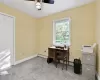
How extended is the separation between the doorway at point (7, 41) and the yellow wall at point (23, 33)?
19cm

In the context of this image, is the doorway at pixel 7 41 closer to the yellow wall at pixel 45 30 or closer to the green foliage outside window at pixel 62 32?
the yellow wall at pixel 45 30

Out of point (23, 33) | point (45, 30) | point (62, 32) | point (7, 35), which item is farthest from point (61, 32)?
point (7, 35)

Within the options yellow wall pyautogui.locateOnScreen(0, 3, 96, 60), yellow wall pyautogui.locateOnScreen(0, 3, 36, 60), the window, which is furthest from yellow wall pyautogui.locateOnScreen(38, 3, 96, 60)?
yellow wall pyautogui.locateOnScreen(0, 3, 36, 60)

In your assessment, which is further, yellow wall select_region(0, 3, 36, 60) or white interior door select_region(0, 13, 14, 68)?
yellow wall select_region(0, 3, 36, 60)

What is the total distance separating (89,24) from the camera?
294 centimetres

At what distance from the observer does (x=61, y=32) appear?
12.8 ft

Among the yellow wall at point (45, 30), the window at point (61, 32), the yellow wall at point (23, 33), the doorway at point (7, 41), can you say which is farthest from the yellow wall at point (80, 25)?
the doorway at point (7, 41)

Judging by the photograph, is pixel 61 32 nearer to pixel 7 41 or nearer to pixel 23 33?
pixel 23 33

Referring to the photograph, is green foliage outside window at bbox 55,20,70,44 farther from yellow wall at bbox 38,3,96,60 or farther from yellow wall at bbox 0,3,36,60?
yellow wall at bbox 0,3,36,60

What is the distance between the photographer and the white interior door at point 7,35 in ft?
9.93

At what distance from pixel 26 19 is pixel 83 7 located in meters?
2.75

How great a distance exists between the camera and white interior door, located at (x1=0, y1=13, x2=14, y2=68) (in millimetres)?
3025

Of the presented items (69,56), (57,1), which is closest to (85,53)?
(69,56)

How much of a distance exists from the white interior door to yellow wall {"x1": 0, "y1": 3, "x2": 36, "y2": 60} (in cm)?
21
